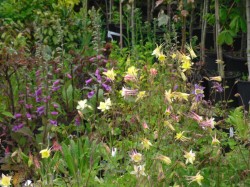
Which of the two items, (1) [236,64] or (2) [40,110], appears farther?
(1) [236,64]

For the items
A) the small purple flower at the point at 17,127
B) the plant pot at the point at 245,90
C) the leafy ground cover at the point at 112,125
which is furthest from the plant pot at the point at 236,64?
the small purple flower at the point at 17,127

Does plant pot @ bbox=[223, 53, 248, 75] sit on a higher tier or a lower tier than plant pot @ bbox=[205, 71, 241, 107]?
higher

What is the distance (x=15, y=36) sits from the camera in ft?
18.8

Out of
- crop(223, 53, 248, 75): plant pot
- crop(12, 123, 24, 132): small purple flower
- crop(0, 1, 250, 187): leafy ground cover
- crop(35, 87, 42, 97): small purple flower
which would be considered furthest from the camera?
crop(223, 53, 248, 75): plant pot

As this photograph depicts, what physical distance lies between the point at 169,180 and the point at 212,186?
0.67ft

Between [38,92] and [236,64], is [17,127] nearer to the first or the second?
[38,92]

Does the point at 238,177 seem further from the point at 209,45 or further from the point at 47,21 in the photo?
the point at 209,45

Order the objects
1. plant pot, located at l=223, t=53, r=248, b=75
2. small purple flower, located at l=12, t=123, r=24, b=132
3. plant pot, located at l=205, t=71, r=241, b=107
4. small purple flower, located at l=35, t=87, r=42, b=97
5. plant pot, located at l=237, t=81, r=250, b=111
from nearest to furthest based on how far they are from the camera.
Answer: small purple flower, located at l=12, t=123, r=24, b=132
small purple flower, located at l=35, t=87, r=42, b=97
plant pot, located at l=237, t=81, r=250, b=111
plant pot, located at l=205, t=71, r=241, b=107
plant pot, located at l=223, t=53, r=248, b=75

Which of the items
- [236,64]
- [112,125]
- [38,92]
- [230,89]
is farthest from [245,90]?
[112,125]

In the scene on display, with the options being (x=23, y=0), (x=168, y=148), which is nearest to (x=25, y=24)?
(x=23, y=0)

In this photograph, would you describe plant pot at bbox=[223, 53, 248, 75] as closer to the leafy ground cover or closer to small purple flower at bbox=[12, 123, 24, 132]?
the leafy ground cover

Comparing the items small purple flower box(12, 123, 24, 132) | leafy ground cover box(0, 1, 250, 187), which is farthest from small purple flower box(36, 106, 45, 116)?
small purple flower box(12, 123, 24, 132)

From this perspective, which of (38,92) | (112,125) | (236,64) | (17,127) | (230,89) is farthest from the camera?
(236,64)

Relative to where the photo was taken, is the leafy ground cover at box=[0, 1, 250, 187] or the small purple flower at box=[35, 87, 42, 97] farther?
the small purple flower at box=[35, 87, 42, 97]
